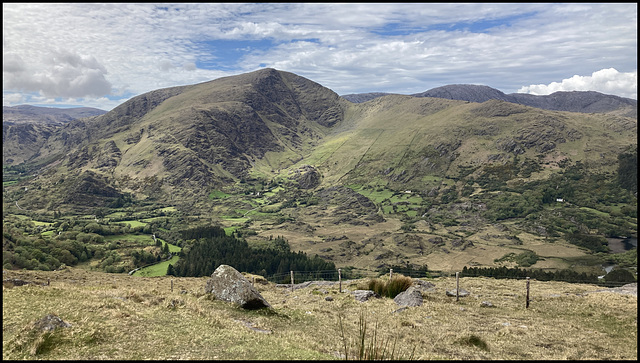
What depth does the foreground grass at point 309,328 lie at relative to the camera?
47.7 feet

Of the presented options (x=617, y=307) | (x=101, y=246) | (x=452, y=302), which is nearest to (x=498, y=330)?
(x=452, y=302)

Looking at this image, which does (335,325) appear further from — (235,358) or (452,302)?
(452,302)

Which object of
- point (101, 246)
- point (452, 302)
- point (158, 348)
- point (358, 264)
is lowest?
point (358, 264)

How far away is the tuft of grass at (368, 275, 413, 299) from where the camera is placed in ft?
117

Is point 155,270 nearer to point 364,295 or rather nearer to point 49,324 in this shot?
point 364,295

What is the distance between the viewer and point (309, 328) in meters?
22.5

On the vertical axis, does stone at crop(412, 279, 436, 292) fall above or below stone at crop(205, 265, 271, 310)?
below

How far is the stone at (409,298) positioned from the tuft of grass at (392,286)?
2660 millimetres

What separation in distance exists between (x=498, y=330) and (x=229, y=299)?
20.5 meters

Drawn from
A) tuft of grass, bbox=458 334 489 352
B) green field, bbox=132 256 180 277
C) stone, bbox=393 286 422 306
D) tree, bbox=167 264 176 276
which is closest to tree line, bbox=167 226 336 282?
tree, bbox=167 264 176 276

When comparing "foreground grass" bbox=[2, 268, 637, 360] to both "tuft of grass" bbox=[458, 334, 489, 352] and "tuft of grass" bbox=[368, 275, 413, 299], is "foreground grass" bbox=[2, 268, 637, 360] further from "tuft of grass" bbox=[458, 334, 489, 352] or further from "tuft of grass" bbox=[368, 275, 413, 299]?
"tuft of grass" bbox=[368, 275, 413, 299]

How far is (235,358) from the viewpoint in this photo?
45.0ft

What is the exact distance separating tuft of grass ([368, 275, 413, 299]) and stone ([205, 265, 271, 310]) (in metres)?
14.8

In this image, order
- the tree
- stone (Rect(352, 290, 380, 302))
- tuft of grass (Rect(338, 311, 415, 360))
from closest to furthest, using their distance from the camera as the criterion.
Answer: tuft of grass (Rect(338, 311, 415, 360))
stone (Rect(352, 290, 380, 302))
the tree
